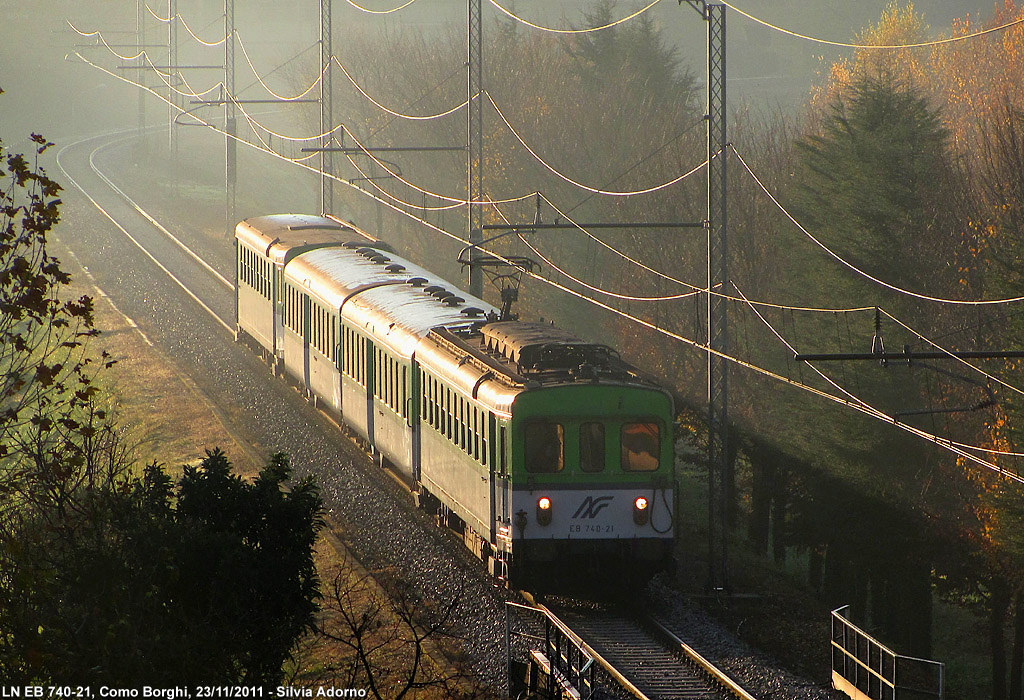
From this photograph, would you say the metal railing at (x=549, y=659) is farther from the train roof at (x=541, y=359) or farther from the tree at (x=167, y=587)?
the train roof at (x=541, y=359)

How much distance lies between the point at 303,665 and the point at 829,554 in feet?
48.5

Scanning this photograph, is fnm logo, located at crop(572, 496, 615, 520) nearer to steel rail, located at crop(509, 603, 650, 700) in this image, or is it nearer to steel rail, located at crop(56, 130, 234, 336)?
steel rail, located at crop(509, 603, 650, 700)

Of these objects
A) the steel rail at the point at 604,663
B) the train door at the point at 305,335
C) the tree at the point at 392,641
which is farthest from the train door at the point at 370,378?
the steel rail at the point at 604,663

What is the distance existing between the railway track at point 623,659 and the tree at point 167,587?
3.00m

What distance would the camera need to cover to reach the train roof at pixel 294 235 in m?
28.0

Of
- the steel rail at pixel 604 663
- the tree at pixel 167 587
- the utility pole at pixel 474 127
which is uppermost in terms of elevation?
the utility pole at pixel 474 127

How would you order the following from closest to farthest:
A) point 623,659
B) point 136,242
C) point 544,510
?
point 623,659 < point 544,510 < point 136,242

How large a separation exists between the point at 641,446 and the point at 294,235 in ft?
50.7

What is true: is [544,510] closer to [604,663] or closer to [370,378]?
[604,663]

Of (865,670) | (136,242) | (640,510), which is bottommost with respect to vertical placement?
(865,670)

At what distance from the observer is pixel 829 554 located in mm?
27016

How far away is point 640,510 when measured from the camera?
15750 mm

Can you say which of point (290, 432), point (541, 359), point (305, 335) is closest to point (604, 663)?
point (541, 359)

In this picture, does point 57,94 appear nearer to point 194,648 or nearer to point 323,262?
point 323,262
